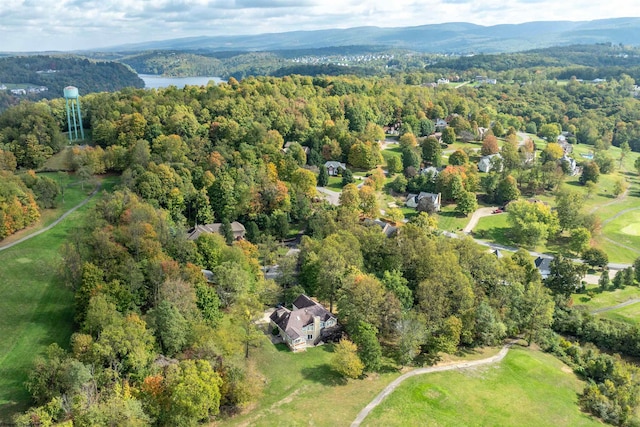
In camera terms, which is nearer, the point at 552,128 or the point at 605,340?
the point at 605,340

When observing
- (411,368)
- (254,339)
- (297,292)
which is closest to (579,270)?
(411,368)

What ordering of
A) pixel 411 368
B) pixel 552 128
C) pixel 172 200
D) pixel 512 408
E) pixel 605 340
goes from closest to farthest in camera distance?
pixel 512 408 → pixel 411 368 → pixel 605 340 → pixel 172 200 → pixel 552 128

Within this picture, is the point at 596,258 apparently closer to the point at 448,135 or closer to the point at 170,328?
the point at 448,135

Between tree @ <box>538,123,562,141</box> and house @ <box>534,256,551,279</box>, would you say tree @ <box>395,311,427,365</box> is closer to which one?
house @ <box>534,256,551,279</box>

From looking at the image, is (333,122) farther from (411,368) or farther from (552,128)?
(411,368)

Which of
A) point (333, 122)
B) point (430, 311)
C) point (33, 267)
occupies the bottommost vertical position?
point (430, 311)

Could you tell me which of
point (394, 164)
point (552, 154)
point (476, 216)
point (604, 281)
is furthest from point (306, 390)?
point (552, 154)

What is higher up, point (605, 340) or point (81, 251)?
point (81, 251)
